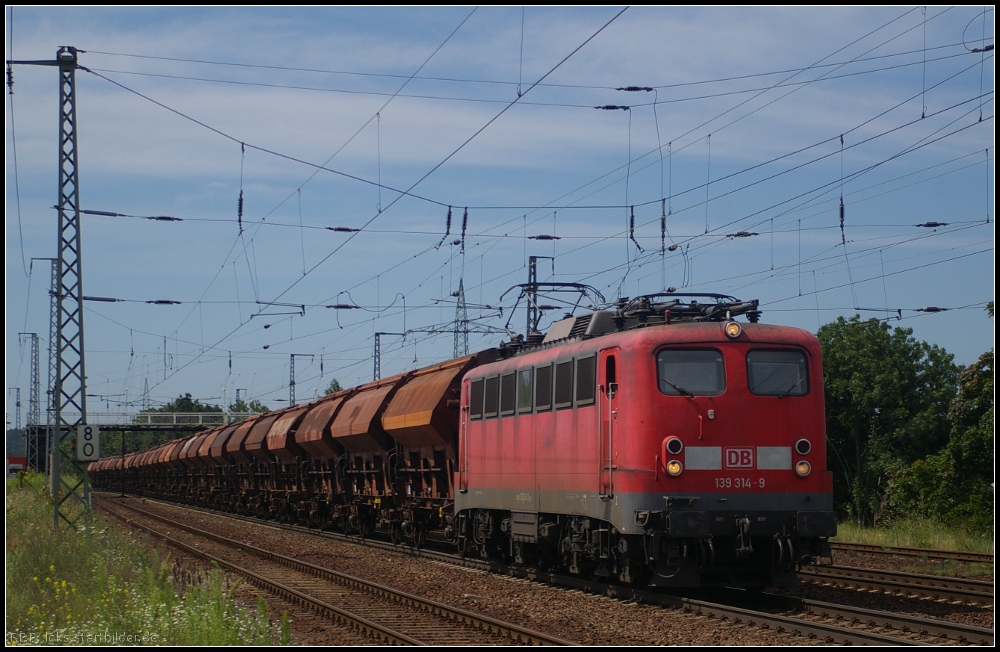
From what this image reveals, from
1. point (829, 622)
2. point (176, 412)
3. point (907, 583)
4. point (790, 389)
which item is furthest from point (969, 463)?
point (176, 412)

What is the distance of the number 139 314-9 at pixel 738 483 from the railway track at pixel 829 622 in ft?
5.07

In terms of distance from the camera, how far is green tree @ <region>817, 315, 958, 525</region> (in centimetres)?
5181

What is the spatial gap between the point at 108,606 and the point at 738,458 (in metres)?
8.10

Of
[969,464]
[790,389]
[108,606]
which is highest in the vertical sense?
[790,389]

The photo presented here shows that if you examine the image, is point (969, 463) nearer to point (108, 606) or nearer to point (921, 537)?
point (921, 537)

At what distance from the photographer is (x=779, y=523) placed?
15141 mm

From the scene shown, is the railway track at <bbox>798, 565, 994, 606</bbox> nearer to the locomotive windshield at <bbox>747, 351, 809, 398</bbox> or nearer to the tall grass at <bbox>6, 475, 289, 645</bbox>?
the locomotive windshield at <bbox>747, 351, 809, 398</bbox>

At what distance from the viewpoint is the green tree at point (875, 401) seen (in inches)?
2040

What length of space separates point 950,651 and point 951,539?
16.6 meters

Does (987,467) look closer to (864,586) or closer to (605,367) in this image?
(864,586)

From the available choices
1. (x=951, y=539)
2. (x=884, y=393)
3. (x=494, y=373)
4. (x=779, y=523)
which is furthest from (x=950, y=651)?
(x=884, y=393)

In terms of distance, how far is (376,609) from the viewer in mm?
16516

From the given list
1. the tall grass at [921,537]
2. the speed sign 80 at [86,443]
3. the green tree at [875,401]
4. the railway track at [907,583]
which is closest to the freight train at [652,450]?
the railway track at [907,583]

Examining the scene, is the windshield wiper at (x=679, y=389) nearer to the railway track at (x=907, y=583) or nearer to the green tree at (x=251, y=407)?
the railway track at (x=907, y=583)
